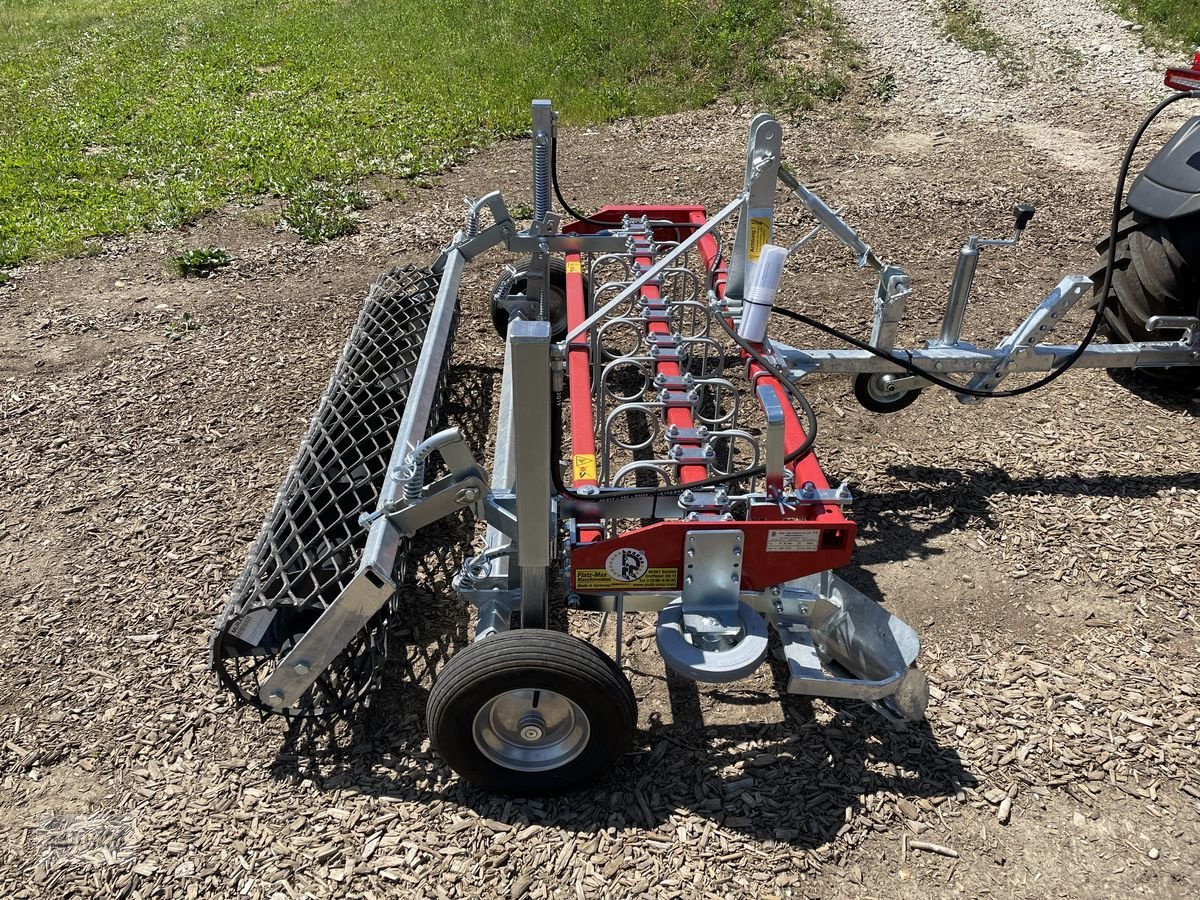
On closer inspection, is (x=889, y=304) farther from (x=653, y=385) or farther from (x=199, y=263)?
(x=199, y=263)

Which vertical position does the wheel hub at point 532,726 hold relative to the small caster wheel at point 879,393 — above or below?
below

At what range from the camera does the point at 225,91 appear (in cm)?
1222

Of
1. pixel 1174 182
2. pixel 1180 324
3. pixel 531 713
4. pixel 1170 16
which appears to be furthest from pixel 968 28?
pixel 531 713

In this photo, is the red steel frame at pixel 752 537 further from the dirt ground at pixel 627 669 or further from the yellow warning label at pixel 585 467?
the dirt ground at pixel 627 669

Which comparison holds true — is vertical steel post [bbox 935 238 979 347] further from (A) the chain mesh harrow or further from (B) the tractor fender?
(A) the chain mesh harrow

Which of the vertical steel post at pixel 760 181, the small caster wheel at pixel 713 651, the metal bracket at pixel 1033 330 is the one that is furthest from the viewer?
the metal bracket at pixel 1033 330

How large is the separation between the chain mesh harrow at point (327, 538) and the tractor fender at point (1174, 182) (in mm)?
3977

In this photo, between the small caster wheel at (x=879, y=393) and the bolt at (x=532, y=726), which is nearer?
the bolt at (x=532, y=726)

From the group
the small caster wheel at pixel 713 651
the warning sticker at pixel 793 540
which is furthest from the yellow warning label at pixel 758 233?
the small caster wheel at pixel 713 651

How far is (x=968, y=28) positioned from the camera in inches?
476

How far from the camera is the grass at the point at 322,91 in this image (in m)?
8.60

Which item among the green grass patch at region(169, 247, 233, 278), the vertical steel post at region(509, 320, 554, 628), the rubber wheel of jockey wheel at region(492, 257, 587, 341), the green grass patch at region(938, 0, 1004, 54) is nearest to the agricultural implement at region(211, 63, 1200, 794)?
the vertical steel post at region(509, 320, 554, 628)

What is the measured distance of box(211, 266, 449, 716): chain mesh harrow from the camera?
3189 mm

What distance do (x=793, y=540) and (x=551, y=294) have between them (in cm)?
306
